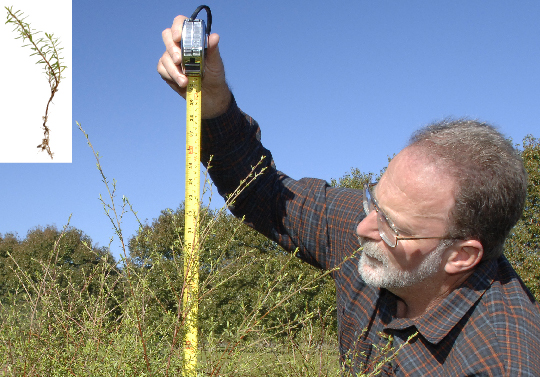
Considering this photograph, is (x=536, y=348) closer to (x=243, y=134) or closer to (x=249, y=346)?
(x=249, y=346)

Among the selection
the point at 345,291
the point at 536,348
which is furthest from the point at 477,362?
the point at 345,291

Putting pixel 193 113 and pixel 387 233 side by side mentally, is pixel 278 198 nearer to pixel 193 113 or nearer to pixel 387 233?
pixel 387 233

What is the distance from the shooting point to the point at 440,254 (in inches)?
88.3

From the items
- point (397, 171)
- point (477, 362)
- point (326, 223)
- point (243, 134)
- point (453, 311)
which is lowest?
point (477, 362)

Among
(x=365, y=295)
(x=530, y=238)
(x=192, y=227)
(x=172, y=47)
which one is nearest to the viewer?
(x=192, y=227)

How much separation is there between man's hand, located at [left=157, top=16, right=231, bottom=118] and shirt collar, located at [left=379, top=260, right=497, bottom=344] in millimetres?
1394

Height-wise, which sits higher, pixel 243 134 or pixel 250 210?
pixel 243 134

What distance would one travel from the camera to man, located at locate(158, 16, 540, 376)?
205 cm

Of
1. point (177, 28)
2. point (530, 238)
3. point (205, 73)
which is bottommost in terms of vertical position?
point (530, 238)

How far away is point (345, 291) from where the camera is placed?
261 cm

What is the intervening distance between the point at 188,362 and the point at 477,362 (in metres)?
1.20

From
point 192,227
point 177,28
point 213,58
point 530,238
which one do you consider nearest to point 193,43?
point 177,28

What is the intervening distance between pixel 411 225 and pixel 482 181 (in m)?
0.37

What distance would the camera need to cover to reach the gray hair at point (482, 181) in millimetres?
2164
